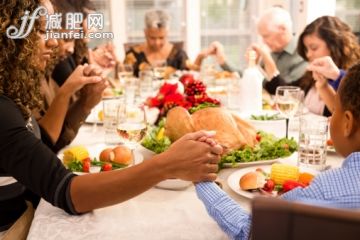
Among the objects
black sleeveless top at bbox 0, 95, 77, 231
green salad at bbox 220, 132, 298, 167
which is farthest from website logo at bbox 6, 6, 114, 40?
green salad at bbox 220, 132, 298, 167

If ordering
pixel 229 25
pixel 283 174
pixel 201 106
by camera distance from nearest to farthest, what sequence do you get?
pixel 283 174 → pixel 201 106 → pixel 229 25

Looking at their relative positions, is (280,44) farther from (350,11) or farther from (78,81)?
(78,81)

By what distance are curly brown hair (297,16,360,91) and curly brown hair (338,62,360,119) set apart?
152 centimetres

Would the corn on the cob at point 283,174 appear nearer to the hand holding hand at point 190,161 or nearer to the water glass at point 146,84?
the hand holding hand at point 190,161

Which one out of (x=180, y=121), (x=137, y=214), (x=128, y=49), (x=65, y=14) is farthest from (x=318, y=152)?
(x=128, y=49)

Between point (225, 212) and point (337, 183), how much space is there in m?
0.28

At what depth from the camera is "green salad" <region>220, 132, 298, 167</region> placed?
1347mm

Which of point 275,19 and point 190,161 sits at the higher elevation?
point 275,19

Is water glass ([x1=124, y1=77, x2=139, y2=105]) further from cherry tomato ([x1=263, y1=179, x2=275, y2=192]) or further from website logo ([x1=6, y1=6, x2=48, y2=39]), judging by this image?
cherry tomato ([x1=263, y1=179, x2=275, y2=192])

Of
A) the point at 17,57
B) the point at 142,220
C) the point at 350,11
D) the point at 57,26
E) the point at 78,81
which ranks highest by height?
the point at 350,11

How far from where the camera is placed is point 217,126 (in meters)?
1.38

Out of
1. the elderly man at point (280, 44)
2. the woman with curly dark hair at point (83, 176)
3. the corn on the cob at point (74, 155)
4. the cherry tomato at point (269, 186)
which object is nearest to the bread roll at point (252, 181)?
the cherry tomato at point (269, 186)

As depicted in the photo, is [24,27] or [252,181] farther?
[24,27]

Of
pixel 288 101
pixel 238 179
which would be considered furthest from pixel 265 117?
pixel 238 179
